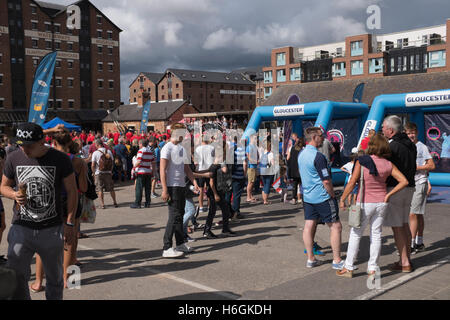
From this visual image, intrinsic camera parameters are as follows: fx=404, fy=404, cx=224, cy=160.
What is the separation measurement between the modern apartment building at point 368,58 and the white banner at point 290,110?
5128 cm

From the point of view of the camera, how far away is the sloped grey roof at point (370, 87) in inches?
1355

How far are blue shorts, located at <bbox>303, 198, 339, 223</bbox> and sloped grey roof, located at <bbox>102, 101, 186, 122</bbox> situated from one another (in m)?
53.4

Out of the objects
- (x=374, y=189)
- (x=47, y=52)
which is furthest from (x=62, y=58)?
(x=374, y=189)

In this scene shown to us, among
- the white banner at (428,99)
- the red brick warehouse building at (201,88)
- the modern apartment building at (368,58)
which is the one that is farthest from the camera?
the red brick warehouse building at (201,88)

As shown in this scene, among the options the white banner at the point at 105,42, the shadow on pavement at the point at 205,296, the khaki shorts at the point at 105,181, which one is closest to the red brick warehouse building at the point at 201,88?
the white banner at the point at 105,42

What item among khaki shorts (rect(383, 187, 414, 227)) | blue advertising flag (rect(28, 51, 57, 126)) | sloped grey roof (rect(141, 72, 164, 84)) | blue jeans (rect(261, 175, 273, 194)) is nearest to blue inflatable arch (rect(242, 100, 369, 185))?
blue jeans (rect(261, 175, 273, 194))

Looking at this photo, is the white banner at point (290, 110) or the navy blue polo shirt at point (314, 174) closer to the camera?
the navy blue polo shirt at point (314, 174)

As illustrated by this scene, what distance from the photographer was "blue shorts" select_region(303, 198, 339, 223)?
534 cm

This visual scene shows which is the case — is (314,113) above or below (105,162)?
above

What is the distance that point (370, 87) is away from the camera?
37.4 m

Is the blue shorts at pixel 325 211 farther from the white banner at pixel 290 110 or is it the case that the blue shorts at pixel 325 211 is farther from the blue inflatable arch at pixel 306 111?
the white banner at pixel 290 110

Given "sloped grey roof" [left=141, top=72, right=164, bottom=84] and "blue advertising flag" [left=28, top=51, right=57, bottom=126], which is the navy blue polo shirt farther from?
"sloped grey roof" [left=141, top=72, right=164, bottom=84]

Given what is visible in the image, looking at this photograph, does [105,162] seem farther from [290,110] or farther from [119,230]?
[290,110]

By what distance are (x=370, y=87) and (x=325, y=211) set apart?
3510 centimetres
